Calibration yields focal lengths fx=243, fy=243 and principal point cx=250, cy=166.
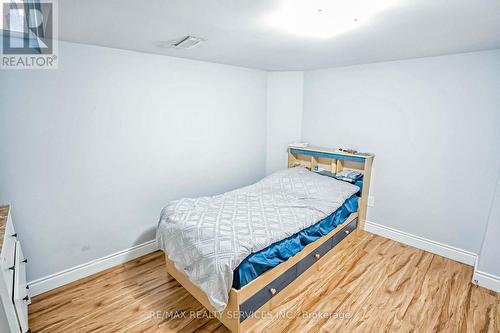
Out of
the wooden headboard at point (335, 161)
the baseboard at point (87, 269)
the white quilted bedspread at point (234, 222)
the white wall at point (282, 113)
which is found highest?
the white wall at point (282, 113)

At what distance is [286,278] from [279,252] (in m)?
0.30

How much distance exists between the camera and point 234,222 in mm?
2111

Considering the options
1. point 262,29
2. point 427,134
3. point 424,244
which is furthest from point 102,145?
point 424,244

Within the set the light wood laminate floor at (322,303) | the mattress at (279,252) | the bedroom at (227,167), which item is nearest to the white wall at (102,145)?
the bedroom at (227,167)

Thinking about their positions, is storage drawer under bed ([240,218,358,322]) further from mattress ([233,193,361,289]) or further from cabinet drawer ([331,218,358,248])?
mattress ([233,193,361,289])

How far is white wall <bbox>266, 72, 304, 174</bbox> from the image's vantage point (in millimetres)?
3664

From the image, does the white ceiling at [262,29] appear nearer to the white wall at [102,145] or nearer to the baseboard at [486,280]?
the white wall at [102,145]

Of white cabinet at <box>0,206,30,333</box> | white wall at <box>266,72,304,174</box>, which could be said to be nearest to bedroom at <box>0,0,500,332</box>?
white cabinet at <box>0,206,30,333</box>

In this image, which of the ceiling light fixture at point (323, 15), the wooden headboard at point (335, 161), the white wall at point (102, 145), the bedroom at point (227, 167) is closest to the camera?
the ceiling light fixture at point (323, 15)

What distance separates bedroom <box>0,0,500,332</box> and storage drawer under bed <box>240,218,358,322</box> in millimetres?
15

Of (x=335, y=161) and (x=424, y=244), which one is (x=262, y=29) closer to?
(x=335, y=161)

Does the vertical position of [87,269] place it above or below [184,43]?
below

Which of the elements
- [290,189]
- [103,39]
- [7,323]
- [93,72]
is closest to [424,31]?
[290,189]

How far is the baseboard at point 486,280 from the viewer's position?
2.18 metres
